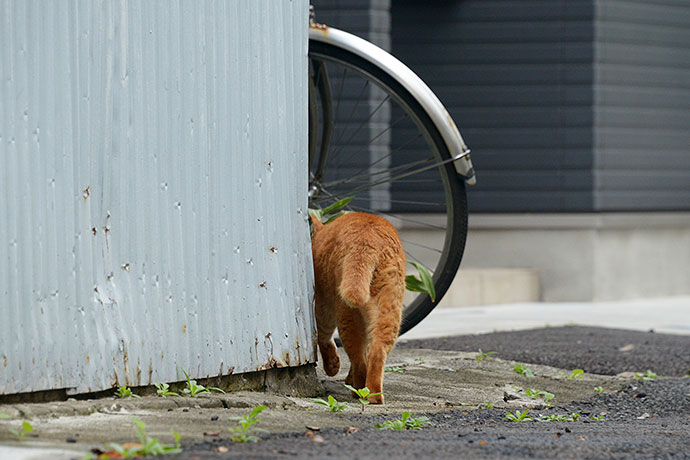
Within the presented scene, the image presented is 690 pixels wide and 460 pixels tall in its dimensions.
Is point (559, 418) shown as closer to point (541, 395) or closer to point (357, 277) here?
point (541, 395)

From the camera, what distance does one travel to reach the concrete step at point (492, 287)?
10453 mm

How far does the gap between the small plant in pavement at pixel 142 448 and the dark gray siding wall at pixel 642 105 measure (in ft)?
28.9

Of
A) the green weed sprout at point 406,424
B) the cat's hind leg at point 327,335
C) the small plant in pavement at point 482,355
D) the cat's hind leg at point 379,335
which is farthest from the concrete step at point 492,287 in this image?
the green weed sprout at point 406,424

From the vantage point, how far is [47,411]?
11.7 ft

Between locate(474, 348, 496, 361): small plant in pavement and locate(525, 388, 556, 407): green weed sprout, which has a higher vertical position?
locate(474, 348, 496, 361): small plant in pavement

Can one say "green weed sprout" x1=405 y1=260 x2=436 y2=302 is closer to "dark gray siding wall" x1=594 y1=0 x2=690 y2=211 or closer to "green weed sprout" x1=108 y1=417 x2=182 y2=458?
"green weed sprout" x1=108 y1=417 x2=182 y2=458

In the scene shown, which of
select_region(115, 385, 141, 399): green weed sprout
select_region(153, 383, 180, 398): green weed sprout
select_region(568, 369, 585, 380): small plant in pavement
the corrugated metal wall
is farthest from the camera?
select_region(568, 369, 585, 380): small plant in pavement

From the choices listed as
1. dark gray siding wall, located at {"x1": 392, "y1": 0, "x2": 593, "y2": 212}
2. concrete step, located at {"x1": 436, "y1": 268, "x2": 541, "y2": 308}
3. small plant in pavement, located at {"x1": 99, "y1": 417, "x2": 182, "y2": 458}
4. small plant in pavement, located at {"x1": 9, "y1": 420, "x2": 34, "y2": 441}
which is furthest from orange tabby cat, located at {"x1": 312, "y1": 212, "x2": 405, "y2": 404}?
dark gray siding wall, located at {"x1": 392, "y1": 0, "x2": 593, "y2": 212}

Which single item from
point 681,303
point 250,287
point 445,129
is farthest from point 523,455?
point 681,303

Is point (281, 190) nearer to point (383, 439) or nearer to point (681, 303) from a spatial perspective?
point (383, 439)

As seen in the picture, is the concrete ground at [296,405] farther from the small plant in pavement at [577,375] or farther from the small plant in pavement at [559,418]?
the small plant in pavement at [559,418]

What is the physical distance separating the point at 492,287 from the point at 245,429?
297 inches

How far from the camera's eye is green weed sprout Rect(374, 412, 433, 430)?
400 cm

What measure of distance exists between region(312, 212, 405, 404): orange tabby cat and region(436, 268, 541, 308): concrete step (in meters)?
5.50
